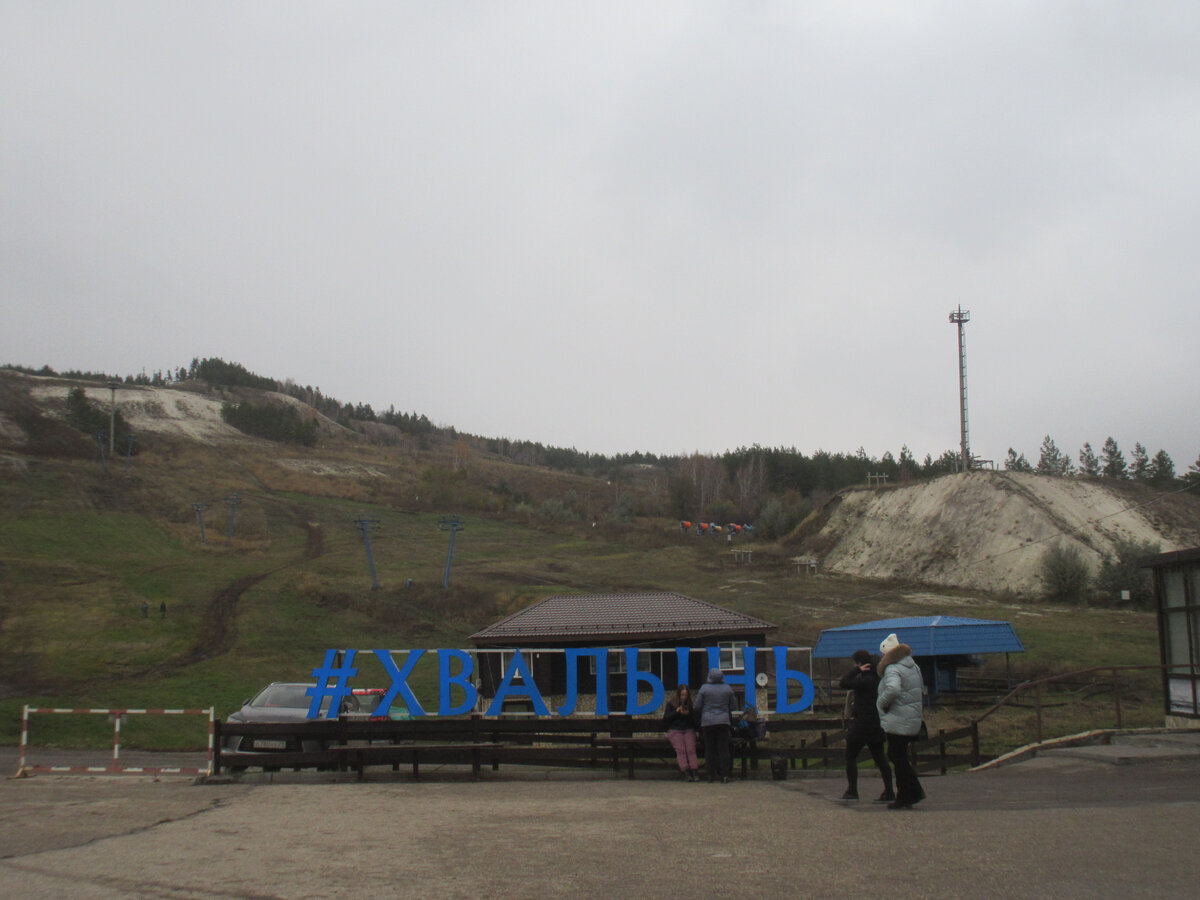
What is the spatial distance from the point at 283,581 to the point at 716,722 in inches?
1821

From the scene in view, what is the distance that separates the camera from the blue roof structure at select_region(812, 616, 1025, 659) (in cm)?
2988

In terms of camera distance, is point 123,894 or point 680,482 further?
point 680,482

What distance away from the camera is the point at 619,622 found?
29266 millimetres

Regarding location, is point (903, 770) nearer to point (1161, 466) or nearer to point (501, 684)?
point (501, 684)

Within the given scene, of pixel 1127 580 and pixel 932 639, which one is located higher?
pixel 1127 580

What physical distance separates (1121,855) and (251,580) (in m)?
54.6

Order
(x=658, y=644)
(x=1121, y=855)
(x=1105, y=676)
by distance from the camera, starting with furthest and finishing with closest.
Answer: (x=1105, y=676) < (x=658, y=644) < (x=1121, y=855)

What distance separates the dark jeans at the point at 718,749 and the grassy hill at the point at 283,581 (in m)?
17.7

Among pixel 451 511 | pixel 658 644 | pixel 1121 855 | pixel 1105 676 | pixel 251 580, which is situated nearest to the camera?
pixel 1121 855

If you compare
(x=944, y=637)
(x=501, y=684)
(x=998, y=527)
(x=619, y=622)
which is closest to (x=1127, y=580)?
(x=998, y=527)

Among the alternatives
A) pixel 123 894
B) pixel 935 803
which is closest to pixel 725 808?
pixel 935 803

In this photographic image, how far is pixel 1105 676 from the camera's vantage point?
3438cm

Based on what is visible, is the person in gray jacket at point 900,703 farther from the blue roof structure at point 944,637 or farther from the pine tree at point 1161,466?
the pine tree at point 1161,466

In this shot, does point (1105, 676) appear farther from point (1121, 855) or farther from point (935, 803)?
point (1121, 855)
